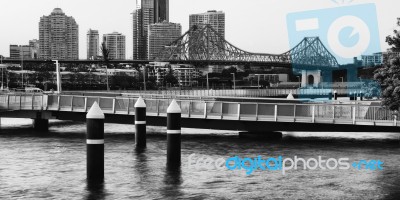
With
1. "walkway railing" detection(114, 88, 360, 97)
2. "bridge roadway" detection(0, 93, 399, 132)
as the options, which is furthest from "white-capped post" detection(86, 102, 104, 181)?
"walkway railing" detection(114, 88, 360, 97)

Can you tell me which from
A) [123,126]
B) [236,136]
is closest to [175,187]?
[236,136]

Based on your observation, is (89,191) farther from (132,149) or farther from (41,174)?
(132,149)

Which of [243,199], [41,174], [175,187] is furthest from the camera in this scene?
[41,174]

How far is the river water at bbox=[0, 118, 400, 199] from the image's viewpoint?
25.5 meters

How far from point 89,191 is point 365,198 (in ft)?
32.6

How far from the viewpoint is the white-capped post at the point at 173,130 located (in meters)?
27.2

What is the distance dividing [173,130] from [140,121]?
925 cm

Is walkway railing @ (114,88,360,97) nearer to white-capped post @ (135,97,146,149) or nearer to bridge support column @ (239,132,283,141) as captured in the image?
bridge support column @ (239,132,283,141)

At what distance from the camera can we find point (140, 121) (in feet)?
120

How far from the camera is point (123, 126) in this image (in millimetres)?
60000

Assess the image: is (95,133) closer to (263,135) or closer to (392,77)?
(392,77)

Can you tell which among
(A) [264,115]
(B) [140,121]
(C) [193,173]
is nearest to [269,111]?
(A) [264,115]

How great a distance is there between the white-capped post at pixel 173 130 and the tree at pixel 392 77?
7826 mm

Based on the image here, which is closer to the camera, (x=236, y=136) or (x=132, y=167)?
(x=132, y=167)
